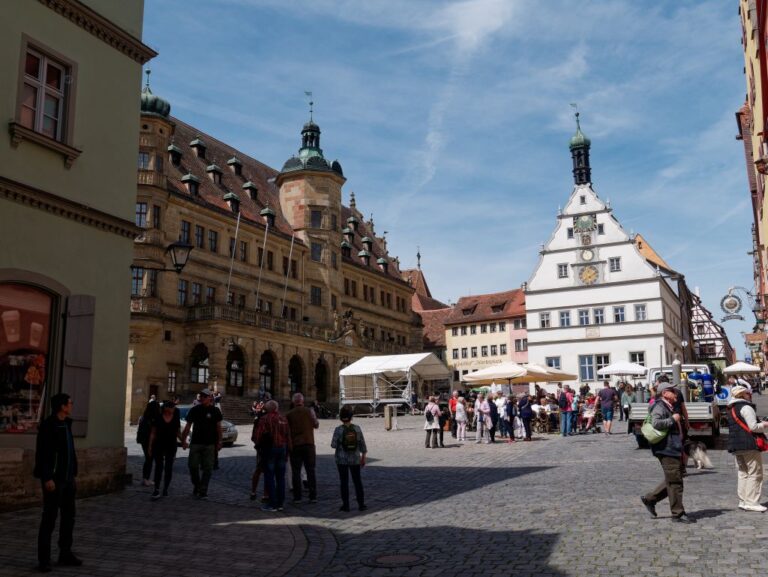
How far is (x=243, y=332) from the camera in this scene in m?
44.1

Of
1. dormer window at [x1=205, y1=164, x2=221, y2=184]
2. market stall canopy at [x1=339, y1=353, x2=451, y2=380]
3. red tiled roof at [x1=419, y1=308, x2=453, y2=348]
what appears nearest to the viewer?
market stall canopy at [x1=339, y1=353, x2=451, y2=380]

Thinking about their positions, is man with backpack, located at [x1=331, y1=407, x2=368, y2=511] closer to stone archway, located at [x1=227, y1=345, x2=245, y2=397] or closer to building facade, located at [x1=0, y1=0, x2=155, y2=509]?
building facade, located at [x1=0, y1=0, x2=155, y2=509]

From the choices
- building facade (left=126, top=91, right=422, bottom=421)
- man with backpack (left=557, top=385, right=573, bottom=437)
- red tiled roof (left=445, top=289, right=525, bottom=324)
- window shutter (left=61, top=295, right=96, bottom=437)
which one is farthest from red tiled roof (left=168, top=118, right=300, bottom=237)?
window shutter (left=61, top=295, right=96, bottom=437)

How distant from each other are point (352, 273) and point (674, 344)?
27363 millimetres

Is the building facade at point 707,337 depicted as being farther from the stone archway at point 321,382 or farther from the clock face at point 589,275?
the stone archway at point 321,382

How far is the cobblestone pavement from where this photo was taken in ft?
24.6

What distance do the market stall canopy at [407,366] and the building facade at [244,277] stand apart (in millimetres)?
8548

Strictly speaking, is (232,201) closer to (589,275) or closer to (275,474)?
(589,275)

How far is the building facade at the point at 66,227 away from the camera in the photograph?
11336 millimetres

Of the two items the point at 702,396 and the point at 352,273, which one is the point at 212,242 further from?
the point at 702,396

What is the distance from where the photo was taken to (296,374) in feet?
168

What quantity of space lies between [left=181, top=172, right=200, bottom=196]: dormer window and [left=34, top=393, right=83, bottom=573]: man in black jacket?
38.3m

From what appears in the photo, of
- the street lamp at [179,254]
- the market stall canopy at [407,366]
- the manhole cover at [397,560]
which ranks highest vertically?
the street lamp at [179,254]

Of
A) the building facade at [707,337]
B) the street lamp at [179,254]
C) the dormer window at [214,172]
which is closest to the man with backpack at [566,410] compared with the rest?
the street lamp at [179,254]
